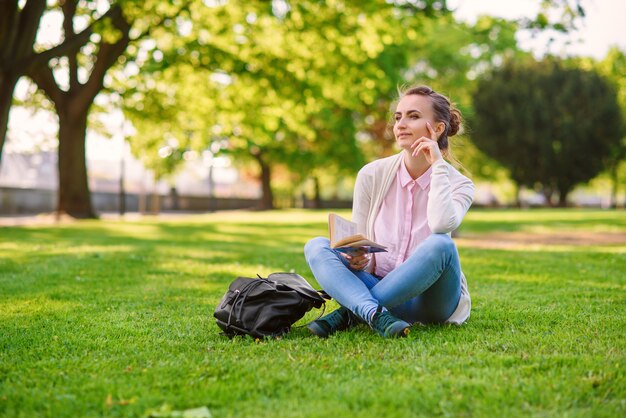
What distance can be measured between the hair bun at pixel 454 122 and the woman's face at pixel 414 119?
0.22 meters

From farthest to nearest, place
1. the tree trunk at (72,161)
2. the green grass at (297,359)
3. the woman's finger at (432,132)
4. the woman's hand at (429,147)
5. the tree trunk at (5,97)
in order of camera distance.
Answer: the tree trunk at (72,161)
the tree trunk at (5,97)
the woman's finger at (432,132)
the woman's hand at (429,147)
the green grass at (297,359)

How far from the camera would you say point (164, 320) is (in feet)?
16.5

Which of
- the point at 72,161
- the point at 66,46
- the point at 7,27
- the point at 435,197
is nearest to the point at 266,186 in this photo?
the point at 72,161

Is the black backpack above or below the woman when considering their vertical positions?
below

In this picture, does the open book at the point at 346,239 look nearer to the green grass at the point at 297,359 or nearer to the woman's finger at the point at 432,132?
the green grass at the point at 297,359

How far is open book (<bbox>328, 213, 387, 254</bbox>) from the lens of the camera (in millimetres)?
4051

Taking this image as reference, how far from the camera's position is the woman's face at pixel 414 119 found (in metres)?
4.56

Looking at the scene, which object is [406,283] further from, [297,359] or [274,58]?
[274,58]

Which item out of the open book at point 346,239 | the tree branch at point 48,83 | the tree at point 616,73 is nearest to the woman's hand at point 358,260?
the open book at point 346,239

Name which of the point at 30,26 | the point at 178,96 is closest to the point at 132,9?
the point at 30,26

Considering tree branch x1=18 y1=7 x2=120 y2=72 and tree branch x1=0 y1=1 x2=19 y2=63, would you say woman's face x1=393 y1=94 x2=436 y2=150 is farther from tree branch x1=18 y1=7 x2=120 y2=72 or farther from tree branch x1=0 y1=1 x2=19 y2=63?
tree branch x1=18 y1=7 x2=120 y2=72

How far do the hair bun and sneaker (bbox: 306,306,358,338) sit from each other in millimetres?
1502

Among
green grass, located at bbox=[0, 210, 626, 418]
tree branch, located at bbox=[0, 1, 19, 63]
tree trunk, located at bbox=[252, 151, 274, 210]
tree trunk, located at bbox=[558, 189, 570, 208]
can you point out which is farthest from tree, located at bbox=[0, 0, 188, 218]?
tree trunk, located at bbox=[558, 189, 570, 208]

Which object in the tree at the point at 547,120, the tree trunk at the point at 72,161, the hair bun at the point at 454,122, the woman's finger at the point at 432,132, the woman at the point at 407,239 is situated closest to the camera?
the woman at the point at 407,239
